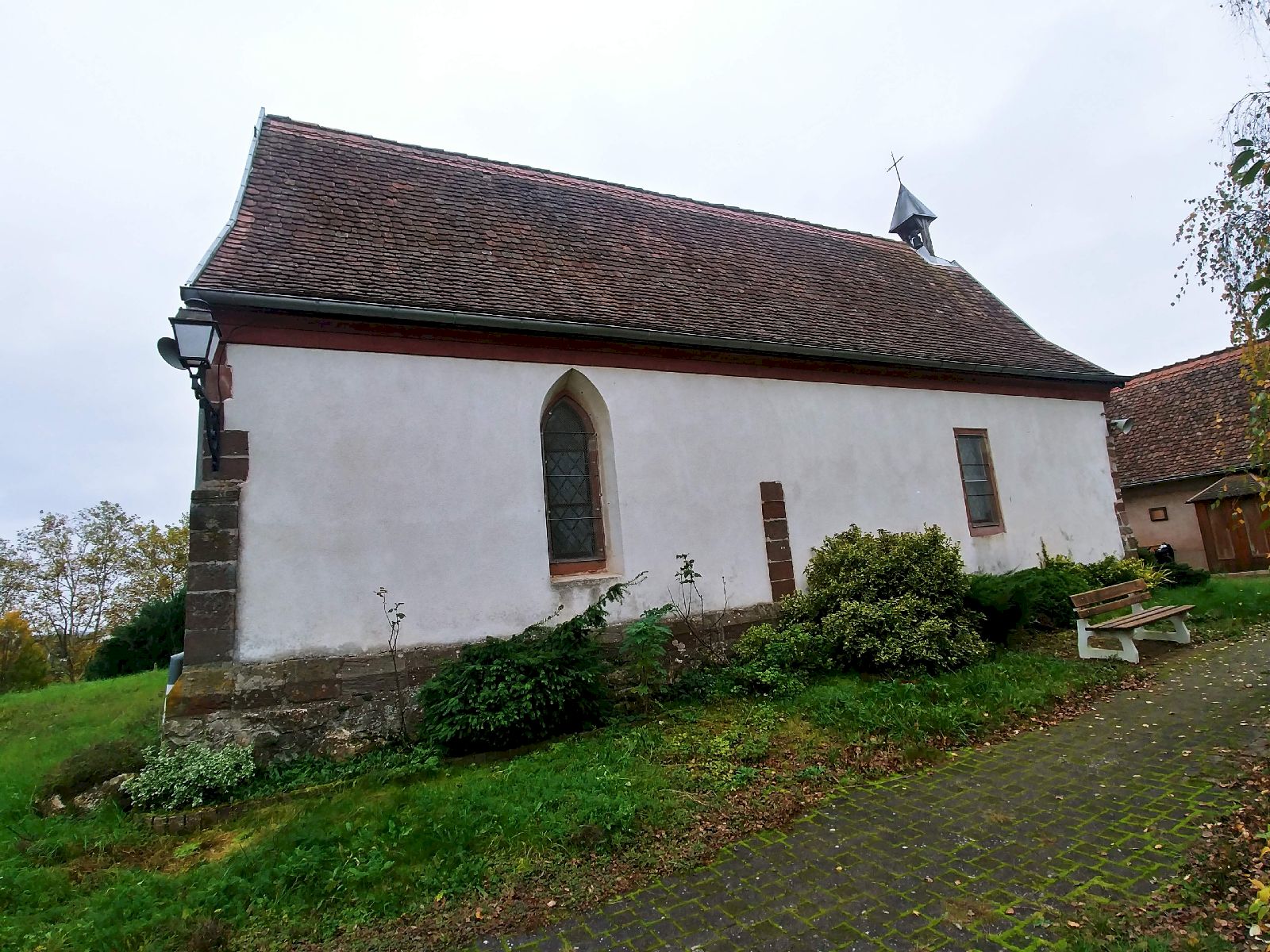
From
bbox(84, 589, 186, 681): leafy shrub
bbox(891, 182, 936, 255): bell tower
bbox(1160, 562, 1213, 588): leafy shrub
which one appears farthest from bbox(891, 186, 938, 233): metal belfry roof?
bbox(84, 589, 186, 681): leafy shrub

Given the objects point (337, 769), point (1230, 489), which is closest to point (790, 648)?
point (337, 769)

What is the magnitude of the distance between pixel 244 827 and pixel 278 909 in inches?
61.2

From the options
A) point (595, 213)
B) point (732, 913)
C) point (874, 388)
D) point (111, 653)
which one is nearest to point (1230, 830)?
point (732, 913)

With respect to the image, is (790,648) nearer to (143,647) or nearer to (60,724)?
(60,724)

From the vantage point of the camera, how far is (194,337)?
5.98 meters

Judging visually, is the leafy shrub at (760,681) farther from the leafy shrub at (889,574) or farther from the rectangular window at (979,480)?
the rectangular window at (979,480)

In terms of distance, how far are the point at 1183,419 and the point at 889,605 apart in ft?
56.8

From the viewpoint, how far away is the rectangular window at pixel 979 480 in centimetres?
1145

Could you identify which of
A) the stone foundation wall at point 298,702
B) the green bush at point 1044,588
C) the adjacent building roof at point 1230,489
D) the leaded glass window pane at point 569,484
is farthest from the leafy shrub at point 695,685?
the adjacent building roof at point 1230,489

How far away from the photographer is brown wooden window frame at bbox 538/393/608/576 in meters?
8.05

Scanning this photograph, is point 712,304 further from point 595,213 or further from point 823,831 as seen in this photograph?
point 823,831

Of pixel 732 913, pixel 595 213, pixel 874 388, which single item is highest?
pixel 595 213

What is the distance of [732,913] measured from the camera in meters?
3.57

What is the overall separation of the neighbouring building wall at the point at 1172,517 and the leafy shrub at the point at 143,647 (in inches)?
978
